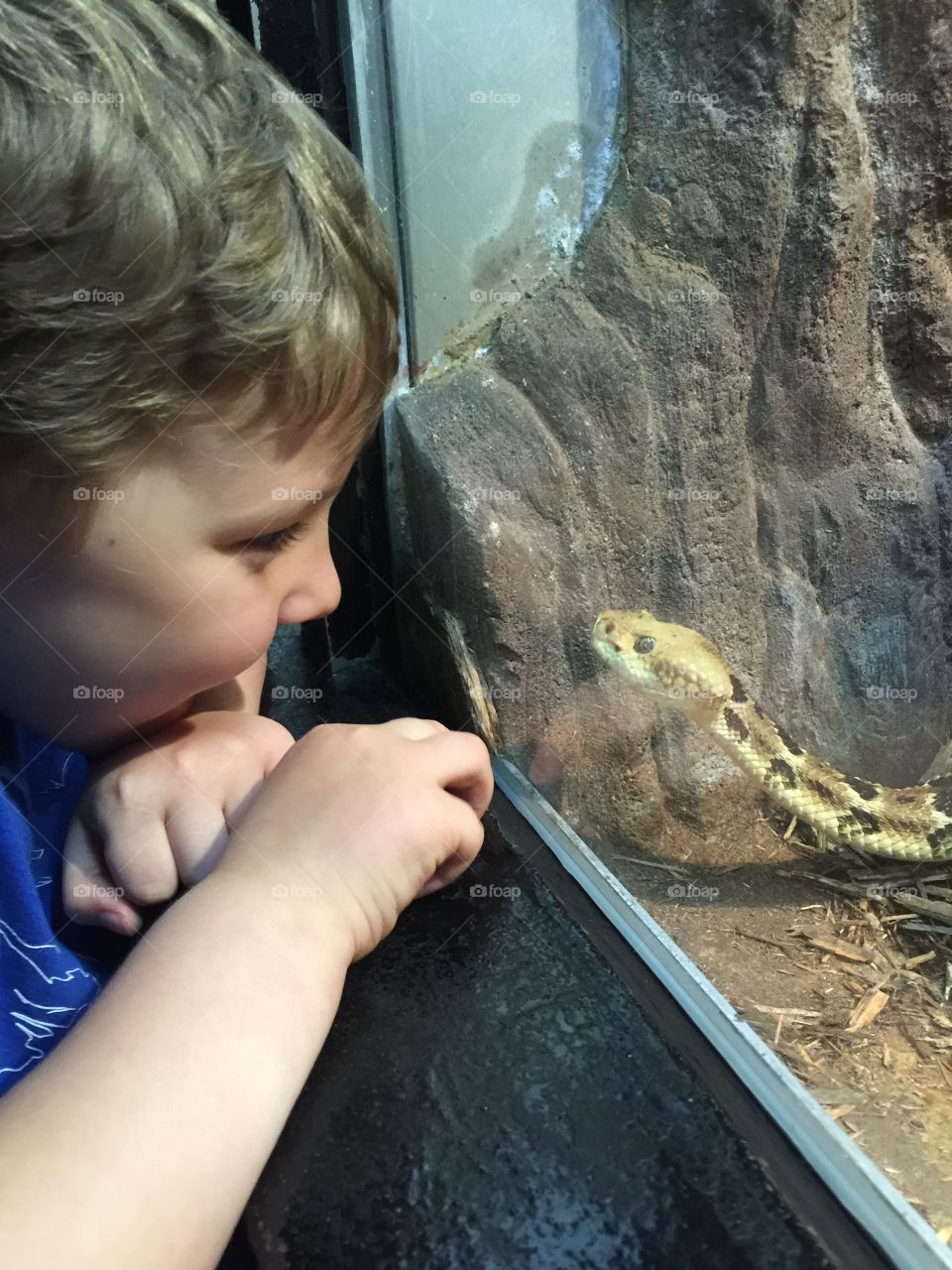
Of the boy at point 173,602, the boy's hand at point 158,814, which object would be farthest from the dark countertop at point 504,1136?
the boy's hand at point 158,814

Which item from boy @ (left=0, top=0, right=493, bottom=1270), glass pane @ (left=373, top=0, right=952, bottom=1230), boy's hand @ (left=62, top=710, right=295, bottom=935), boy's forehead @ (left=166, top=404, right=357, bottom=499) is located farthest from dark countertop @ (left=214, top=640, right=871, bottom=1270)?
boy's forehead @ (left=166, top=404, right=357, bottom=499)

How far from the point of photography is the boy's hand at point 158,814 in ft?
3.23

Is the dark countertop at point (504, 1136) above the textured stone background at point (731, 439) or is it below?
below

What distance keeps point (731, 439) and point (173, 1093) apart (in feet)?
3.70

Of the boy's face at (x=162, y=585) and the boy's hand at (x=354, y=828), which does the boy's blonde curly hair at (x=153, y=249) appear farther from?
the boy's hand at (x=354, y=828)

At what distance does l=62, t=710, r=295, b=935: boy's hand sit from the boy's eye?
26cm

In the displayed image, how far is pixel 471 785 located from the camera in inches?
40.1

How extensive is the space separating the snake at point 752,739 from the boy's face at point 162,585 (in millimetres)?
618

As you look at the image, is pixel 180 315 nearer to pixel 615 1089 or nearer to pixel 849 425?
pixel 615 1089

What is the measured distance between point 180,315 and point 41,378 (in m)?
0.11

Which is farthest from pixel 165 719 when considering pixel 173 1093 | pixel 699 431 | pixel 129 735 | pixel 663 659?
pixel 699 431

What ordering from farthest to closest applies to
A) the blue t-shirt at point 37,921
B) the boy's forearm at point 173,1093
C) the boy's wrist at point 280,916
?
the blue t-shirt at point 37,921
the boy's wrist at point 280,916
the boy's forearm at point 173,1093

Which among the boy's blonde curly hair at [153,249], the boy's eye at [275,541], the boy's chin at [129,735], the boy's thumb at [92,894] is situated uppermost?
the boy's blonde curly hair at [153,249]

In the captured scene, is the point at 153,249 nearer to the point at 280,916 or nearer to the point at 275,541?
the point at 275,541
